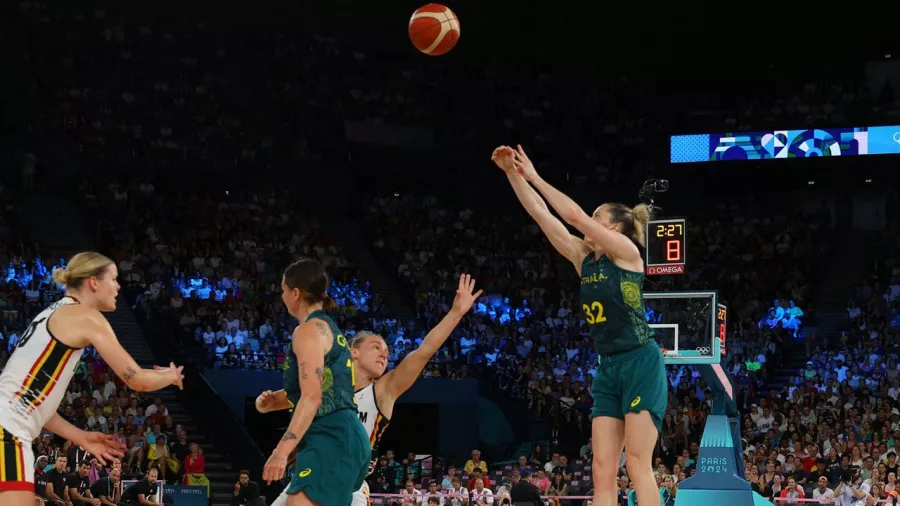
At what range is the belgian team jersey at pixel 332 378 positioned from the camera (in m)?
5.75

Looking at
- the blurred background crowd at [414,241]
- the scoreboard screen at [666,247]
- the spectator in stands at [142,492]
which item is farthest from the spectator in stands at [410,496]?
the scoreboard screen at [666,247]

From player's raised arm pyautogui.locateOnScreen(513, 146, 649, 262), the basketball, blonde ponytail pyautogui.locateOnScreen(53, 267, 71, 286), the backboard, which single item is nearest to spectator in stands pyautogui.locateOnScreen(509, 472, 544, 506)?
the backboard

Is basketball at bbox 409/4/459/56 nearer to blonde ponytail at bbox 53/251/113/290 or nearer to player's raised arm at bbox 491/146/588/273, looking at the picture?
player's raised arm at bbox 491/146/588/273

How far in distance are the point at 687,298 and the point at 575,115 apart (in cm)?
2188

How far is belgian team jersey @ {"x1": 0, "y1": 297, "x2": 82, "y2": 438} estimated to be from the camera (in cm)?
592

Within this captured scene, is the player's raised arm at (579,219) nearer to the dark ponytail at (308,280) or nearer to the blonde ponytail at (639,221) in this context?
the blonde ponytail at (639,221)

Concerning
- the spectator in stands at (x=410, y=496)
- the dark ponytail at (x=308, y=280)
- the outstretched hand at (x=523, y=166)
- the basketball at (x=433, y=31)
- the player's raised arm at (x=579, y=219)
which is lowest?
the spectator in stands at (x=410, y=496)

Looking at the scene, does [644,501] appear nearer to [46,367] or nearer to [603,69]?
[46,367]

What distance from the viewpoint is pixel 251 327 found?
81.1 feet

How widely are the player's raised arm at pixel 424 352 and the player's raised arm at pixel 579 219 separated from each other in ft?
2.26

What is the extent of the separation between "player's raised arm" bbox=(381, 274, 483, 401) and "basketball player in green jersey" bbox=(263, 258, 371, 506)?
67cm

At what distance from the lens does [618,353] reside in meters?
7.20

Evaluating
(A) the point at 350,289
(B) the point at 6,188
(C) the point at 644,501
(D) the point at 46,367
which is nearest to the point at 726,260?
(A) the point at 350,289

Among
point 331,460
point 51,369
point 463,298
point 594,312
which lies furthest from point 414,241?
point 331,460
